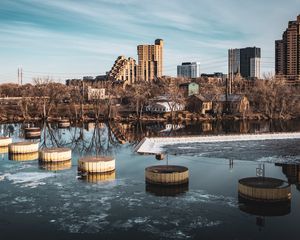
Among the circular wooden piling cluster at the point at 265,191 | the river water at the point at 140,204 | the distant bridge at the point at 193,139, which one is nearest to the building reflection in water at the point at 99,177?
the river water at the point at 140,204

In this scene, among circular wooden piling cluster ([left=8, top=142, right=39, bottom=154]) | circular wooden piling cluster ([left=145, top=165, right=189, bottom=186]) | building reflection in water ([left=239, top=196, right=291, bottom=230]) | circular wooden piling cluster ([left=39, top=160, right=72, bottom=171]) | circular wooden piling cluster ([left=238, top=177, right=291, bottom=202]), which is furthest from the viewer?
circular wooden piling cluster ([left=8, top=142, right=39, bottom=154])

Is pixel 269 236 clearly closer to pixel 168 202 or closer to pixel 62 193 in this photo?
pixel 168 202

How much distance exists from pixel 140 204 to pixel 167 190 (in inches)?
142

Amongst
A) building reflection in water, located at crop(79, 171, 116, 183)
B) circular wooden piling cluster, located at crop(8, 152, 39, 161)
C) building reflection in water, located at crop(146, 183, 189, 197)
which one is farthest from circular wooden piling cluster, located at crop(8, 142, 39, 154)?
building reflection in water, located at crop(146, 183, 189, 197)

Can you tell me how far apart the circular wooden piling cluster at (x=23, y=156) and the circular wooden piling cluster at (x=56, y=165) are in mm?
3153

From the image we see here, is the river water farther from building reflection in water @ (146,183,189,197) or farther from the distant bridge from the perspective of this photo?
the distant bridge

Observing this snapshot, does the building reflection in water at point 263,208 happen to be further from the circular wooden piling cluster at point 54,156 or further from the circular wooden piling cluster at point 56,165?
the circular wooden piling cluster at point 54,156

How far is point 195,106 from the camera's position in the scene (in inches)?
3799

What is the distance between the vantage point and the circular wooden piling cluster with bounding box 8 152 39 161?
120 feet

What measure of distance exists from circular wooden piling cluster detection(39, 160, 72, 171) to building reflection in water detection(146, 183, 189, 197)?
9.02 meters

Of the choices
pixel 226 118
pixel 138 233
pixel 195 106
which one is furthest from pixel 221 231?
pixel 195 106

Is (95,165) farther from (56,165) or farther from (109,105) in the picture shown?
(109,105)

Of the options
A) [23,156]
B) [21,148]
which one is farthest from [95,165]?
[21,148]

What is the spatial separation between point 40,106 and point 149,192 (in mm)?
76364
